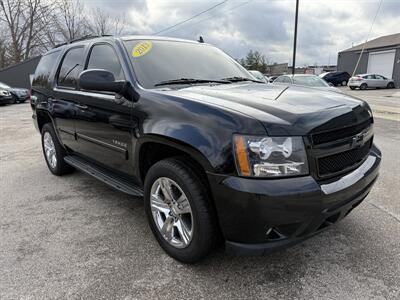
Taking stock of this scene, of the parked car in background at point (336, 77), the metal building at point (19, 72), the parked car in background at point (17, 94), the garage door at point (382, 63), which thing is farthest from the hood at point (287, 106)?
the garage door at point (382, 63)

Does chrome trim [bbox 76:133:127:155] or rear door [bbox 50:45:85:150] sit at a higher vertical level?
rear door [bbox 50:45:85:150]

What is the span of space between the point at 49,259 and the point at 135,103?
147 cm

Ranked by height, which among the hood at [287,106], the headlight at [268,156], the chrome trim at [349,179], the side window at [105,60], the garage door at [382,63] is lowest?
the garage door at [382,63]

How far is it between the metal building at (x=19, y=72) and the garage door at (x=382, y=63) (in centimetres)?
3333

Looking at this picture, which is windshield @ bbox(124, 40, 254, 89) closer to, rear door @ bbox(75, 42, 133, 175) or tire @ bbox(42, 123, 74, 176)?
rear door @ bbox(75, 42, 133, 175)

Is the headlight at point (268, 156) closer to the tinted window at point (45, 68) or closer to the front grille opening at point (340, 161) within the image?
the front grille opening at point (340, 161)

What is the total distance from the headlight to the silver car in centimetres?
2958

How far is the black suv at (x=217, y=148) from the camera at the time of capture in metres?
2.04

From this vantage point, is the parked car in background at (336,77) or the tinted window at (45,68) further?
the parked car in background at (336,77)

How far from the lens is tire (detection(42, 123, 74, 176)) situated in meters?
4.69

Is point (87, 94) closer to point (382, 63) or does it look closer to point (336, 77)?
point (336, 77)

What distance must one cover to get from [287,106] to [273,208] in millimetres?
757

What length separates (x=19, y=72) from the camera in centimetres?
2798

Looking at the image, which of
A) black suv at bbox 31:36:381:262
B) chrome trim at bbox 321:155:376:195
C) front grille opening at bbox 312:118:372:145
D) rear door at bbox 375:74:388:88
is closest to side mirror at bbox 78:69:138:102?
black suv at bbox 31:36:381:262
